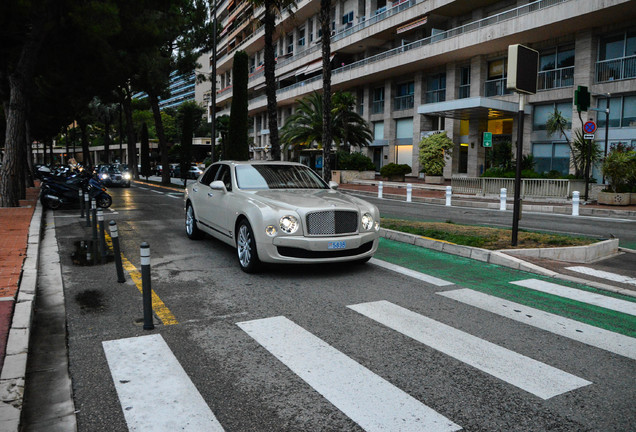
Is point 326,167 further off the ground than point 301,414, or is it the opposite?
point 326,167

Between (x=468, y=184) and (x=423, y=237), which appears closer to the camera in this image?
(x=423, y=237)

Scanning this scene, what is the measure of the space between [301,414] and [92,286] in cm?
454

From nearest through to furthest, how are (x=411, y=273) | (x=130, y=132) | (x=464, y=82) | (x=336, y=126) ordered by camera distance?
(x=411, y=273) < (x=464, y=82) < (x=336, y=126) < (x=130, y=132)

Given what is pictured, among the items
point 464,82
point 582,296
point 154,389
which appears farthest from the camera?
point 464,82

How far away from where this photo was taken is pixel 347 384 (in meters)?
3.84

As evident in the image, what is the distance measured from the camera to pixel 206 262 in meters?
8.43

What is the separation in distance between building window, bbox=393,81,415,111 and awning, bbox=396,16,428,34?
4.18 meters

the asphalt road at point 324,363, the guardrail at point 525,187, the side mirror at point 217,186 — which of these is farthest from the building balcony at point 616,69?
the side mirror at point 217,186

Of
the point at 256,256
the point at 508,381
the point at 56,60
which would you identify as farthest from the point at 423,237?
the point at 56,60

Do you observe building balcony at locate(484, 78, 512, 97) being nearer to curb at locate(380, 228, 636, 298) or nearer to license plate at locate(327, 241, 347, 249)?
curb at locate(380, 228, 636, 298)

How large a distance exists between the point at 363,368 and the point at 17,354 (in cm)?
286

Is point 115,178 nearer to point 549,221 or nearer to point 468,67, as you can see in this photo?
point 468,67

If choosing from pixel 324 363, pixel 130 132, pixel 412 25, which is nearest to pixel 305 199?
pixel 324 363

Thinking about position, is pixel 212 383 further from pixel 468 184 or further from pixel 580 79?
pixel 580 79
